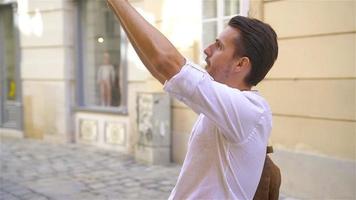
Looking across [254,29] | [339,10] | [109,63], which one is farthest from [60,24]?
[254,29]

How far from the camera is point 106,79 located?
10.0 m

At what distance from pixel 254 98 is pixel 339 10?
406 centimetres

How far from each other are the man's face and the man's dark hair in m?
0.02

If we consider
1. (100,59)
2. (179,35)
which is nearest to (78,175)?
(179,35)

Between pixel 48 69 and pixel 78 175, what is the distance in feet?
13.7

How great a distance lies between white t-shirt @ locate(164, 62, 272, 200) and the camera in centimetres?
136

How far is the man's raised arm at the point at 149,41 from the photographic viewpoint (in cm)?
131

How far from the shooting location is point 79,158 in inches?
336

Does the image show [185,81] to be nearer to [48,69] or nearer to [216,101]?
[216,101]

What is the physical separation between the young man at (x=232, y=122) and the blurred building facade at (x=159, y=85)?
11.6 ft

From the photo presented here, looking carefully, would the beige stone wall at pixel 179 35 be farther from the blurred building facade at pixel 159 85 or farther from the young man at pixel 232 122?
the young man at pixel 232 122

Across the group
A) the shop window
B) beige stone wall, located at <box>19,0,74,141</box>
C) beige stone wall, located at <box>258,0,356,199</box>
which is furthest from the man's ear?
beige stone wall, located at <box>19,0,74,141</box>

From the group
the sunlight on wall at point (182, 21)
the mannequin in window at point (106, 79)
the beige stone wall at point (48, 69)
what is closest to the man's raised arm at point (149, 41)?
the sunlight on wall at point (182, 21)

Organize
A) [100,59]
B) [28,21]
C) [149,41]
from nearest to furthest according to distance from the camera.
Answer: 1. [149,41]
2. [100,59]
3. [28,21]
